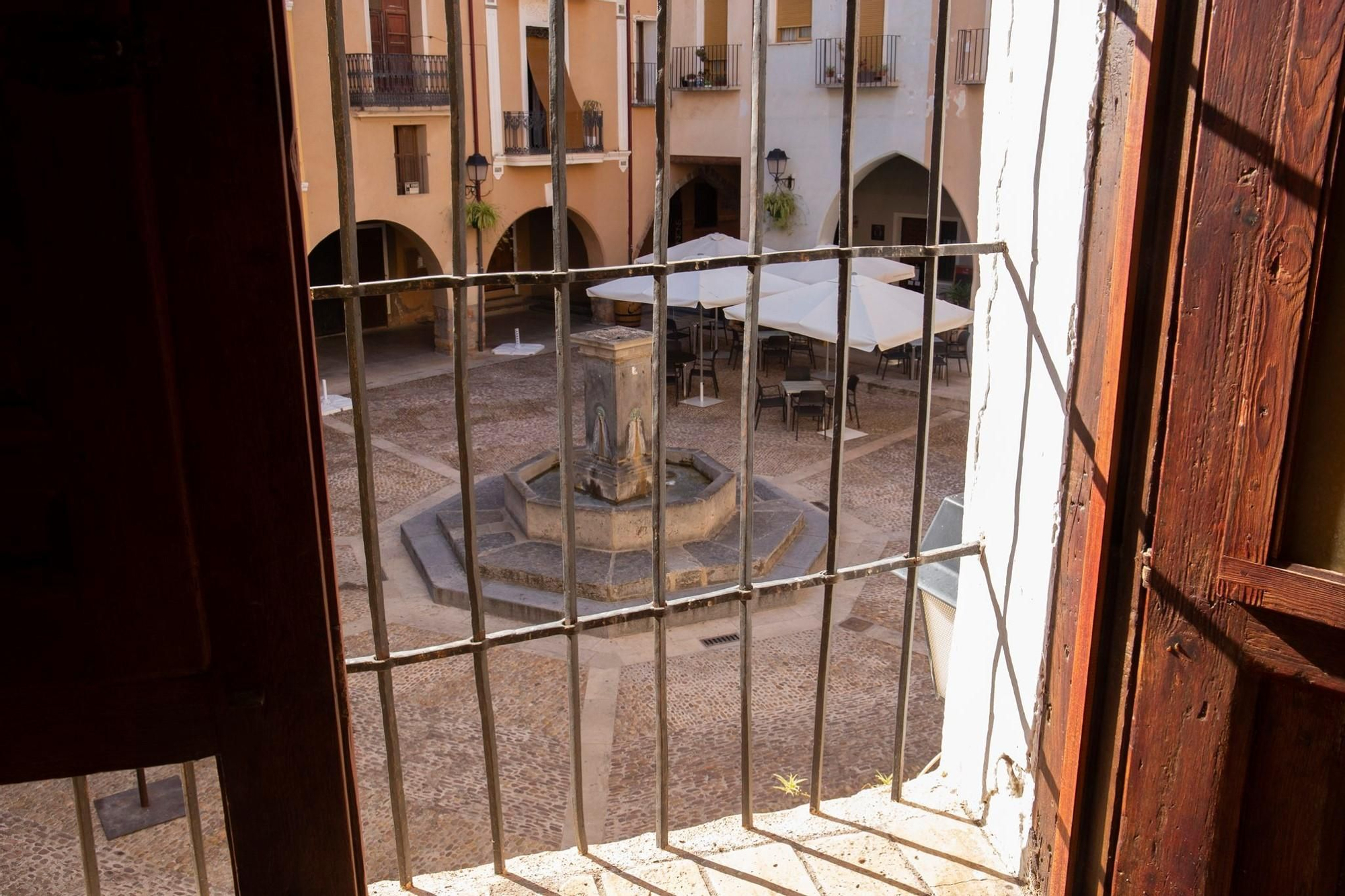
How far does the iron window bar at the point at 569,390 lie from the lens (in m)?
2.34

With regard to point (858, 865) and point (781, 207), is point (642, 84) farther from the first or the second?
point (858, 865)

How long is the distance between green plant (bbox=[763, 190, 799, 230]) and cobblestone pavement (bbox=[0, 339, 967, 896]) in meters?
8.72

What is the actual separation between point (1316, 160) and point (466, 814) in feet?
19.1

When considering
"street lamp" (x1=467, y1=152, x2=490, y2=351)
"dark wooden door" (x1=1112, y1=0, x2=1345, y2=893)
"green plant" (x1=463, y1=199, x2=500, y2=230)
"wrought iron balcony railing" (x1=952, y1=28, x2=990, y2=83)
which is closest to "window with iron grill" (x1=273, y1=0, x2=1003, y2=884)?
"dark wooden door" (x1=1112, y1=0, x2=1345, y2=893)

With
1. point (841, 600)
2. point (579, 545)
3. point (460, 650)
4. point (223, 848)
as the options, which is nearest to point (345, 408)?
point (579, 545)

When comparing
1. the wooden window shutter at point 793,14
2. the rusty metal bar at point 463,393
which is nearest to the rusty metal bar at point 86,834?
the rusty metal bar at point 463,393

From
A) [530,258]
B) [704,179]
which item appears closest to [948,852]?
[704,179]

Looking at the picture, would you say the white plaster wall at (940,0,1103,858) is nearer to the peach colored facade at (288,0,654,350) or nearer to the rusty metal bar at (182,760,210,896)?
the rusty metal bar at (182,760,210,896)

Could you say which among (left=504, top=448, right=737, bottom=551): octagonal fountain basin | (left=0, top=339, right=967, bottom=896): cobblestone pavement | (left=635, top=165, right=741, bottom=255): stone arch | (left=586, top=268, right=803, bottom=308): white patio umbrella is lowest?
(left=0, top=339, right=967, bottom=896): cobblestone pavement

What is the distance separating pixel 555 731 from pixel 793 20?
15.1 m

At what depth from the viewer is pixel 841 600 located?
9602 mm

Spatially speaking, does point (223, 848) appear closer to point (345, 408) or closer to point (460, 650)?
point (460, 650)

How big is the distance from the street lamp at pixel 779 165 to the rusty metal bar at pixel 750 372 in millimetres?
16864

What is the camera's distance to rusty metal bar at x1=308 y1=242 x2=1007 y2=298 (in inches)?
90.8
